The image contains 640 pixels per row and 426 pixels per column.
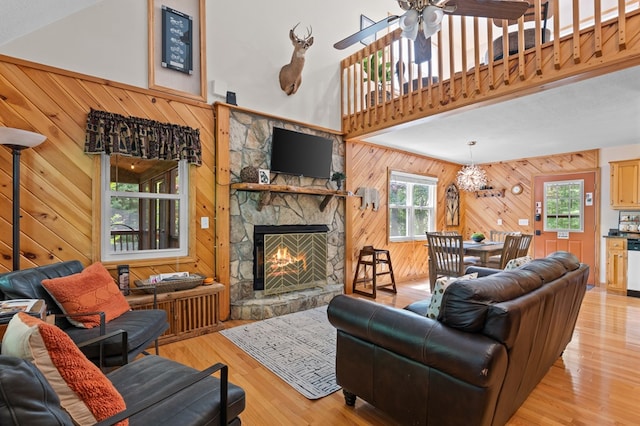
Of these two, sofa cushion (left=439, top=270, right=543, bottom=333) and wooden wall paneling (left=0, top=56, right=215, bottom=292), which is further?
wooden wall paneling (left=0, top=56, right=215, bottom=292)

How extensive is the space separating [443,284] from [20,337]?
81.4 inches

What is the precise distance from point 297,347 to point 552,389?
2.09 metres

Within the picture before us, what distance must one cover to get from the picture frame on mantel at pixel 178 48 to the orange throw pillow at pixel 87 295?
→ 6.71 ft

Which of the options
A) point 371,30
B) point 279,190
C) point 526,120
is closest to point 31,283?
point 279,190

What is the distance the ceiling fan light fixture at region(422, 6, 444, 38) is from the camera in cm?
229

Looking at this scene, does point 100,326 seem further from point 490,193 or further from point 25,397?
point 490,193

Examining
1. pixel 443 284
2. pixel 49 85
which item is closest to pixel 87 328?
pixel 49 85

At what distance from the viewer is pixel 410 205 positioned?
6477 mm

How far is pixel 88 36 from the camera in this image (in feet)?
9.82

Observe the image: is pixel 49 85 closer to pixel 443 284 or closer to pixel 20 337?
pixel 20 337

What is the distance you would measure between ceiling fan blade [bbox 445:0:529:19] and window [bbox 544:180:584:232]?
5257 mm

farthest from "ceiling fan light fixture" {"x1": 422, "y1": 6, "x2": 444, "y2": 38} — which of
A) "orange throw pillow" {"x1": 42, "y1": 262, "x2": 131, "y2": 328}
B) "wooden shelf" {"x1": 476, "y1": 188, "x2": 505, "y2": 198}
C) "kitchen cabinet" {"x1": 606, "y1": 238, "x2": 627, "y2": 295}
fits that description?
"wooden shelf" {"x1": 476, "y1": 188, "x2": 505, "y2": 198}

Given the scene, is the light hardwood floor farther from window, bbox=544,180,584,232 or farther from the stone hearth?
window, bbox=544,180,584,232

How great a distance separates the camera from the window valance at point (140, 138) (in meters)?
2.96
